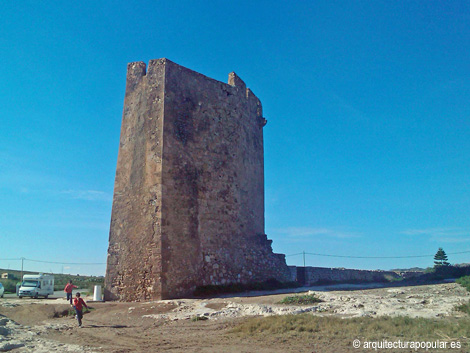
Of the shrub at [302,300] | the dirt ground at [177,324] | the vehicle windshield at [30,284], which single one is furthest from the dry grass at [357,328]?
the vehicle windshield at [30,284]

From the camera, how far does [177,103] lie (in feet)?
48.1

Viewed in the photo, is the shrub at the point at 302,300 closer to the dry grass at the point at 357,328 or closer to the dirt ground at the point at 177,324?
the dirt ground at the point at 177,324

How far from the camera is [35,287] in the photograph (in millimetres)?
22438

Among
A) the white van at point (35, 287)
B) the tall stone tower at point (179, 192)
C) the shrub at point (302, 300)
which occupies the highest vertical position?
the tall stone tower at point (179, 192)

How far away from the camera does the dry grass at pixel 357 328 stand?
6688 mm

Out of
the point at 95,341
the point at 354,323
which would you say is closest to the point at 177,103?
the point at 95,341

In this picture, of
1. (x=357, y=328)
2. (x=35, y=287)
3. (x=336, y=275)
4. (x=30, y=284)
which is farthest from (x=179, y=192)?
(x=30, y=284)

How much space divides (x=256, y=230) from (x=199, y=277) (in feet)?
14.8

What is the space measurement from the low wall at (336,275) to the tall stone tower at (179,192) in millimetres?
3656

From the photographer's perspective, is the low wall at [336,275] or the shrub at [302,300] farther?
the low wall at [336,275]

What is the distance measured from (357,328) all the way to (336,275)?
1644cm

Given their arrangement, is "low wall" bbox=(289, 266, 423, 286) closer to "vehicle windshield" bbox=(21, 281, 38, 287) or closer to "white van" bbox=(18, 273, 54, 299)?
"white van" bbox=(18, 273, 54, 299)

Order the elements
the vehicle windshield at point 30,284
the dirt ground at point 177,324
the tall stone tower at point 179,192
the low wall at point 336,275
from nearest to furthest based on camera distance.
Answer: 1. the dirt ground at point 177,324
2. the tall stone tower at point 179,192
3. the low wall at point 336,275
4. the vehicle windshield at point 30,284

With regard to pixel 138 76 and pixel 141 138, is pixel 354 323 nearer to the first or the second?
pixel 141 138
